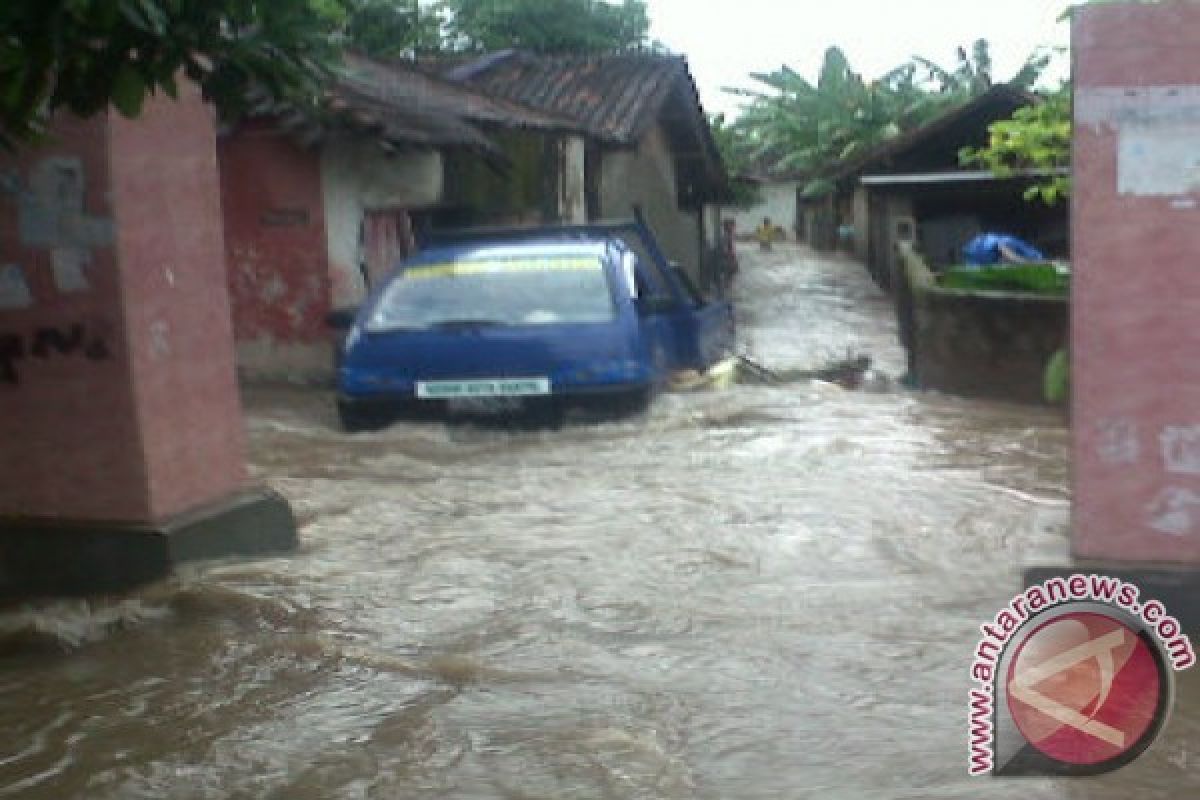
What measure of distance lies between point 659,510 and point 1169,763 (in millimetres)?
3731

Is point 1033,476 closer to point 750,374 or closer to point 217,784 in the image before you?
point 750,374

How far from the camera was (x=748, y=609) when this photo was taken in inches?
219

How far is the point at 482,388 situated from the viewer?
30.6 ft

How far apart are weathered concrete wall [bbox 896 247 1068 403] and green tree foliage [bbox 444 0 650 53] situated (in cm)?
1871

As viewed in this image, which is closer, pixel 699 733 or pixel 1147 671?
pixel 1147 671

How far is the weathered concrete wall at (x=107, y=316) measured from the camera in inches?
225

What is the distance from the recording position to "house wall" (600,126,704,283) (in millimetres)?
20031

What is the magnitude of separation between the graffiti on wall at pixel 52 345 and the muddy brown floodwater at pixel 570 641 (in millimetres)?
914

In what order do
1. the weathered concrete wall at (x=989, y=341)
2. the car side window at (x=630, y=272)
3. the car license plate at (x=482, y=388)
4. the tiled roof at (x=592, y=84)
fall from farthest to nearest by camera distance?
the tiled roof at (x=592, y=84) < the weathered concrete wall at (x=989, y=341) < the car side window at (x=630, y=272) < the car license plate at (x=482, y=388)

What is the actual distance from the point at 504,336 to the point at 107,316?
3828mm

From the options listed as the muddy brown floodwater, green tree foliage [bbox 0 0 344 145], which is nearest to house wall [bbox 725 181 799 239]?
the muddy brown floodwater

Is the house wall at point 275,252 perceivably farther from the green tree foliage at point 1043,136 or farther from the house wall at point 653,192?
the house wall at point 653,192

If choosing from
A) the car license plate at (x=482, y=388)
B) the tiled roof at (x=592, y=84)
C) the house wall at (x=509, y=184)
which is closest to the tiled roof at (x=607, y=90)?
the tiled roof at (x=592, y=84)

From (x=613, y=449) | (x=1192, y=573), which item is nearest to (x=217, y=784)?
(x=1192, y=573)
